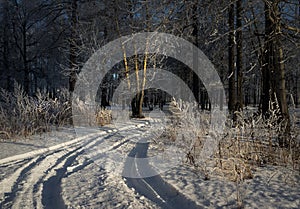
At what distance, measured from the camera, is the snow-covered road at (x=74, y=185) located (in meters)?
2.89

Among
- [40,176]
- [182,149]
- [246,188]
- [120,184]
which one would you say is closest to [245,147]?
[246,188]

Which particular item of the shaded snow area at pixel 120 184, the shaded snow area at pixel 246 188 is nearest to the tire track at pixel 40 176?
the shaded snow area at pixel 120 184

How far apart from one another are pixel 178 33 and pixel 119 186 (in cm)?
389

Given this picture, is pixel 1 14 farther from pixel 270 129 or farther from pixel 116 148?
pixel 270 129

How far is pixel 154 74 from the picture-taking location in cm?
1505

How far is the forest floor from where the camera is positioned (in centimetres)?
285

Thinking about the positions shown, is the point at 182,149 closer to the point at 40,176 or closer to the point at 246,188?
the point at 246,188

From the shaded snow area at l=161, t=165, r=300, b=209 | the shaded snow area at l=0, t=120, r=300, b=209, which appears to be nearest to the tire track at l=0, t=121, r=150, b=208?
the shaded snow area at l=0, t=120, r=300, b=209

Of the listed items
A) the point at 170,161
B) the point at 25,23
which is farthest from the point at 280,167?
the point at 25,23

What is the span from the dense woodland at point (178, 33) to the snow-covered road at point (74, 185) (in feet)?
9.23

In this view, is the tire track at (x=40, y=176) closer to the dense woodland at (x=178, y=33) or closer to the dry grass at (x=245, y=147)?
the dry grass at (x=245, y=147)

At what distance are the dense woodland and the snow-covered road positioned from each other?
2.81m

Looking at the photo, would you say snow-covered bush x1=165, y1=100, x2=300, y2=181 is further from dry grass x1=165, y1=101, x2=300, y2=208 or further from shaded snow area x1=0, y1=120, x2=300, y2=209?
Result: shaded snow area x1=0, y1=120, x2=300, y2=209

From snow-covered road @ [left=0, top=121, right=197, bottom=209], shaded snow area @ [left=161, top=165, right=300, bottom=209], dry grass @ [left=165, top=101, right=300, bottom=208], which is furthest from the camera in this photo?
dry grass @ [left=165, top=101, right=300, bottom=208]
